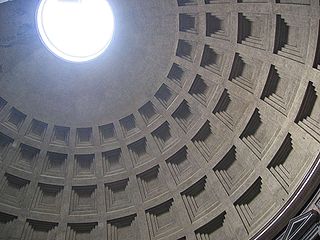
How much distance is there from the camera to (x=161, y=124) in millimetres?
23016

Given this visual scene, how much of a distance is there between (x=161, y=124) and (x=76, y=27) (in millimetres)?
9453

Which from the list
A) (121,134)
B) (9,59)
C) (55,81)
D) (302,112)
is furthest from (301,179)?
(9,59)

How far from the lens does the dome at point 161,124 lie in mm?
18250

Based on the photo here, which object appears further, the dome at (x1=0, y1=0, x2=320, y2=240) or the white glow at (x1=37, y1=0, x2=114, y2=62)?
the white glow at (x1=37, y1=0, x2=114, y2=62)

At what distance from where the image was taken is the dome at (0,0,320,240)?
18.2 meters

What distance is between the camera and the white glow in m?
23.8

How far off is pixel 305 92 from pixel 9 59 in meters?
14.0

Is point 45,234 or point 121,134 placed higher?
point 121,134

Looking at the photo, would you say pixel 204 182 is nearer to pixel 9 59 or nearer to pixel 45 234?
pixel 45 234

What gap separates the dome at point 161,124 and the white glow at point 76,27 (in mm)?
946

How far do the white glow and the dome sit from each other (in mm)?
946

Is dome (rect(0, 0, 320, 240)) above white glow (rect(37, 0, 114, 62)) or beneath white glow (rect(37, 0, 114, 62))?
beneath

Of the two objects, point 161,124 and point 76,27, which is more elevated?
point 76,27

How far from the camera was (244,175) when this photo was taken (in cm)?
1986
